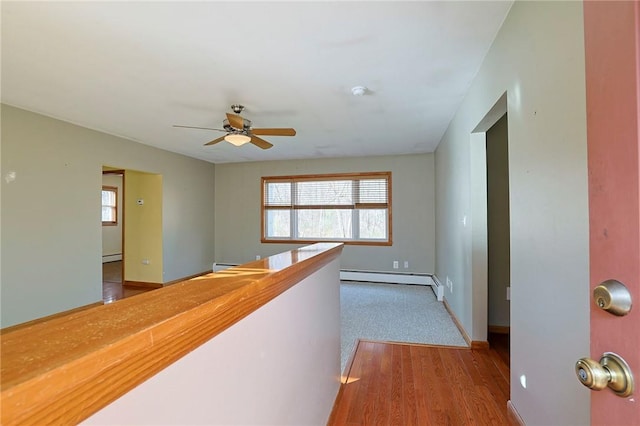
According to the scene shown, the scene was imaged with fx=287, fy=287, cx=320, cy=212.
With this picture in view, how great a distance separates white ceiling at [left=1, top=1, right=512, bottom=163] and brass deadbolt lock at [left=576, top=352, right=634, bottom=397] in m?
1.73

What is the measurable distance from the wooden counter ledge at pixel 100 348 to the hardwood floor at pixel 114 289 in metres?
4.32

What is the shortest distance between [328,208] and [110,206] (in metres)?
6.18

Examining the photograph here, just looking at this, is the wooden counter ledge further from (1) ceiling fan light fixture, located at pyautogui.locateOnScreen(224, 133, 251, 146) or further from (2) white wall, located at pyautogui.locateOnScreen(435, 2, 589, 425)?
(1) ceiling fan light fixture, located at pyautogui.locateOnScreen(224, 133, 251, 146)

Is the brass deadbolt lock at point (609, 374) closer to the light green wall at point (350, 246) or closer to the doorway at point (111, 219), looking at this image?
the light green wall at point (350, 246)

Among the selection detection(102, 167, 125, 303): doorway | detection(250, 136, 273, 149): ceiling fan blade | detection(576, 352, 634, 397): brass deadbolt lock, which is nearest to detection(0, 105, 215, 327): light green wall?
detection(250, 136, 273, 149): ceiling fan blade

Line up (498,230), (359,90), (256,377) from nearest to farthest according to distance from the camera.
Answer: (256,377) → (359,90) → (498,230)

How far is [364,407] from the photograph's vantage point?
1.84 m

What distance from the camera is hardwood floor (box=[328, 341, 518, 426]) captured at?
1.74 meters

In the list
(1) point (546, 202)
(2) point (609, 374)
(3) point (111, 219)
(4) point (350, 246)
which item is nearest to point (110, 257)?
(3) point (111, 219)

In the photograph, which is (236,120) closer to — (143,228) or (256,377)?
(256,377)

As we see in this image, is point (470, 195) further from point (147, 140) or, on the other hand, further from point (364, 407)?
point (147, 140)

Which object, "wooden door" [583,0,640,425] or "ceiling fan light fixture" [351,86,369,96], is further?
"ceiling fan light fixture" [351,86,369,96]

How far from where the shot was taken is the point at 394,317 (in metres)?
3.48

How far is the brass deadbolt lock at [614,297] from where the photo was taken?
0.48 m
